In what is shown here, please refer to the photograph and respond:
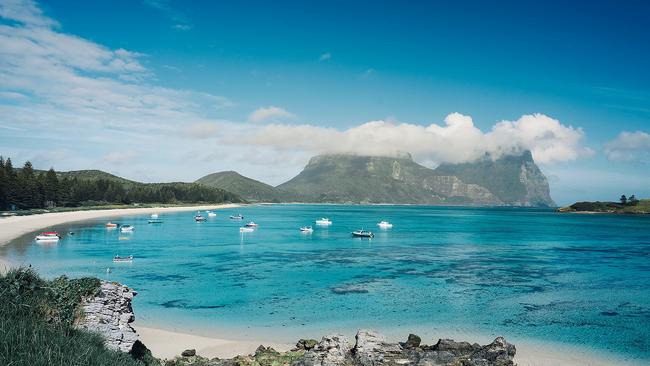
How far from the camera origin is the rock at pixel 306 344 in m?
27.6

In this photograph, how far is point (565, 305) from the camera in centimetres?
4262

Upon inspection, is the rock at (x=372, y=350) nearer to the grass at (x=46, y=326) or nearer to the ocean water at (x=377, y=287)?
the ocean water at (x=377, y=287)

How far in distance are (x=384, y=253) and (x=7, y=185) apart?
124 meters

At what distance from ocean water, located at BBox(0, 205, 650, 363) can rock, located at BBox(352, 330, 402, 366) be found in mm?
8822

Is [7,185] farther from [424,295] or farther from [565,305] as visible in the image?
[565,305]

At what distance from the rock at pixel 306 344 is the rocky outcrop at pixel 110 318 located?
1090 centimetres

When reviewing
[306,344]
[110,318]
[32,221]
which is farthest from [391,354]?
[32,221]

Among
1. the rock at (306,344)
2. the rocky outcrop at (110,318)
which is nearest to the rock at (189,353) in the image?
the rocky outcrop at (110,318)

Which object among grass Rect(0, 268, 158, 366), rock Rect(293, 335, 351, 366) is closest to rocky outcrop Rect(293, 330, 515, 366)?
rock Rect(293, 335, 351, 366)

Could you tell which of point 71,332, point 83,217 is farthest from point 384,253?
point 83,217

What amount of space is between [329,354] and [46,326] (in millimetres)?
13293

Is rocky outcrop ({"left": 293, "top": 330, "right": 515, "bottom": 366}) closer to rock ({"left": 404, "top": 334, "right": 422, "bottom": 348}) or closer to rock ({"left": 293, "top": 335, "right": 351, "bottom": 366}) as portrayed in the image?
rock ({"left": 293, "top": 335, "right": 351, "bottom": 366})

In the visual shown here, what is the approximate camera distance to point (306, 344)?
91.7 feet

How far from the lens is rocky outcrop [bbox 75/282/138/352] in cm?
1950
